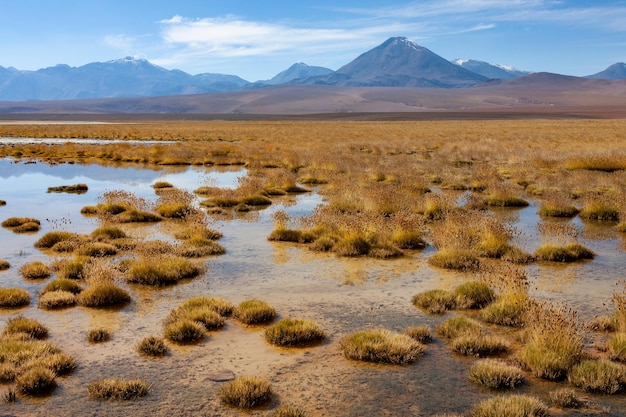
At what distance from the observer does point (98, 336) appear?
909 centimetres

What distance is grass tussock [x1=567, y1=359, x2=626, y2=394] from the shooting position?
724 centimetres

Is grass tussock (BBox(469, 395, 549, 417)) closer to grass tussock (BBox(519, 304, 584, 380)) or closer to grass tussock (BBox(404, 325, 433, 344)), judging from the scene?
grass tussock (BBox(519, 304, 584, 380))

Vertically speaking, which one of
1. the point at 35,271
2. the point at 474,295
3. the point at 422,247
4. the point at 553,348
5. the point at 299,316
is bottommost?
the point at 422,247

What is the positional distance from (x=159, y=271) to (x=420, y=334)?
611 centimetres

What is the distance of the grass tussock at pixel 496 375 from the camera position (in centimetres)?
743

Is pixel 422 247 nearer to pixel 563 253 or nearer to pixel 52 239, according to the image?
pixel 563 253

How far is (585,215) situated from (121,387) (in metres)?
17.4

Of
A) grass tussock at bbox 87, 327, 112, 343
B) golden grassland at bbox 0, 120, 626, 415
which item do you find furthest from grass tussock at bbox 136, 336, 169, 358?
grass tussock at bbox 87, 327, 112, 343

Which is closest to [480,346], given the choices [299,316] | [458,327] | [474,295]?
[458,327]

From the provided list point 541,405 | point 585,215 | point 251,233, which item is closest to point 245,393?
point 541,405

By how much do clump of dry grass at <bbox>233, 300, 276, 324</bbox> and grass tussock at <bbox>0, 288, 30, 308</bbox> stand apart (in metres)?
4.12

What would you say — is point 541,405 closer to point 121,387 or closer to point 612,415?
point 612,415

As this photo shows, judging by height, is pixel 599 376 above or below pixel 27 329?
below

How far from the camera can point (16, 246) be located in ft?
51.5
